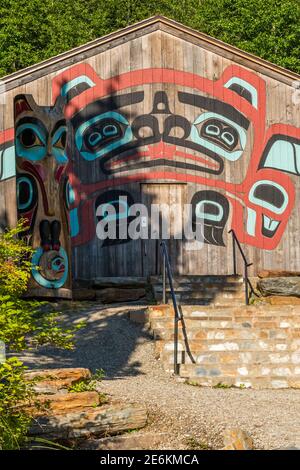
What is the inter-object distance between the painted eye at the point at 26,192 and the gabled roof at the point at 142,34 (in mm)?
3735

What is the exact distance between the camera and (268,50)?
125 ft

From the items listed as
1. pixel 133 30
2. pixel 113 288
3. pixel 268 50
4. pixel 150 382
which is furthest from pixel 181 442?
pixel 268 50

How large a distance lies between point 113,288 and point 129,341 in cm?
369

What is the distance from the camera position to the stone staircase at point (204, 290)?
18391 millimetres

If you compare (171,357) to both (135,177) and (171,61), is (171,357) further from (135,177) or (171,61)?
(171,61)

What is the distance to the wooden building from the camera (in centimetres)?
1936

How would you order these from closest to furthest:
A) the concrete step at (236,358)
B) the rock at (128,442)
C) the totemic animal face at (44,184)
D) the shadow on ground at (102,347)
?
the rock at (128,442) → the shadow on ground at (102,347) → the concrete step at (236,358) → the totemic animal face at (44,184)

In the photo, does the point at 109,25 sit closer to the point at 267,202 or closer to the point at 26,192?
the point at 267,202

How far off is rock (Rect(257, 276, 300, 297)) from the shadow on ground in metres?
3.03

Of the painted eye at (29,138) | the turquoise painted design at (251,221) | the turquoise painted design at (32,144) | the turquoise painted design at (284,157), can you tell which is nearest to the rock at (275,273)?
the turquoise painted design at (251,221)

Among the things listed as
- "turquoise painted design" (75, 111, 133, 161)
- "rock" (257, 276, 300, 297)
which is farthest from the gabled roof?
"rock" (257, 276, 300, 297)

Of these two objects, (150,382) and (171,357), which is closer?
(150,382)

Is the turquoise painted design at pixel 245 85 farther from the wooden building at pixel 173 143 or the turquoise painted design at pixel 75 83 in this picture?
the turquoise painted design at pixel 75 83

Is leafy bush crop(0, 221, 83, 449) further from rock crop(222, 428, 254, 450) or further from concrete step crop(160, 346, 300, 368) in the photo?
concrete step crop(160, 346, 300, 368)
